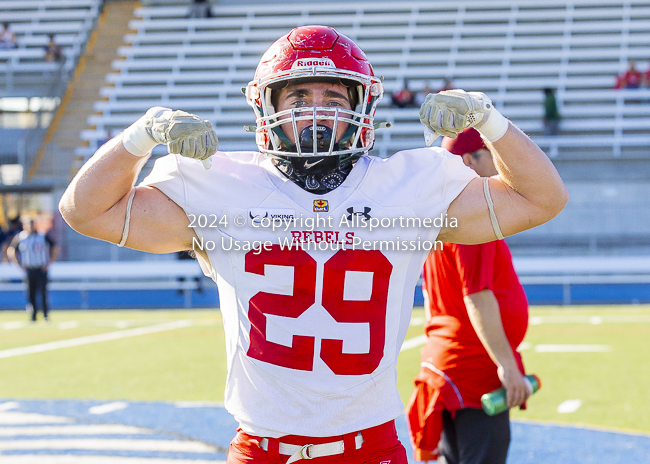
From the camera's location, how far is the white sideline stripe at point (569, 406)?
5094 mm

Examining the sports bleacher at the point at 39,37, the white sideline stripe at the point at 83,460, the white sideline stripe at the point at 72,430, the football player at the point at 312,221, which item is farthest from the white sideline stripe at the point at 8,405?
the sports bleacher at the point at 39,37

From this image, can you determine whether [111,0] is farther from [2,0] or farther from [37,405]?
[37,405]

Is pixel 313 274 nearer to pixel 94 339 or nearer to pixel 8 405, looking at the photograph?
pixel 8 405

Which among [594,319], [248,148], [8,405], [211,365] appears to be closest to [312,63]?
[8,405]

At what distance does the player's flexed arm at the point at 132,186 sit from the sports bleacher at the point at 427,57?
1277 cm

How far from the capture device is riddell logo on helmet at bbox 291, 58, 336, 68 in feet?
6.67

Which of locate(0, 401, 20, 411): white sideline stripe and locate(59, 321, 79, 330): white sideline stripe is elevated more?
locate(0, 401, 20, 411): white sideline stripe

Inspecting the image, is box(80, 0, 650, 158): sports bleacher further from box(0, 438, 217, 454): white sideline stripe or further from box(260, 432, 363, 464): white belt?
box(260, 432, 363, 464): white belt

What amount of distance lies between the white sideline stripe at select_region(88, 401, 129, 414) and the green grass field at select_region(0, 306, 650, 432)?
0.32 m

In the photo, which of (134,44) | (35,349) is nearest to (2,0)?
(134,44)

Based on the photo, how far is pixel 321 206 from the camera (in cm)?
200

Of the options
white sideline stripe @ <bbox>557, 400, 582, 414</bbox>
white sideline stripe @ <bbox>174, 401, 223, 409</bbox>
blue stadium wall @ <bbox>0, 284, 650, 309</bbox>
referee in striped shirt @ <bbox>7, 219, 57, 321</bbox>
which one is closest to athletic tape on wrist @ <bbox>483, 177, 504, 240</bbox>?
white sideline stripe @ <bbox>557, 400, 582, 414</bbox>

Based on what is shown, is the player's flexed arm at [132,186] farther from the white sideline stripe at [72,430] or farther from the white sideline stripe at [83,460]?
the white sideline stripe at [72,430]

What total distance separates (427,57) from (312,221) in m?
15.6
